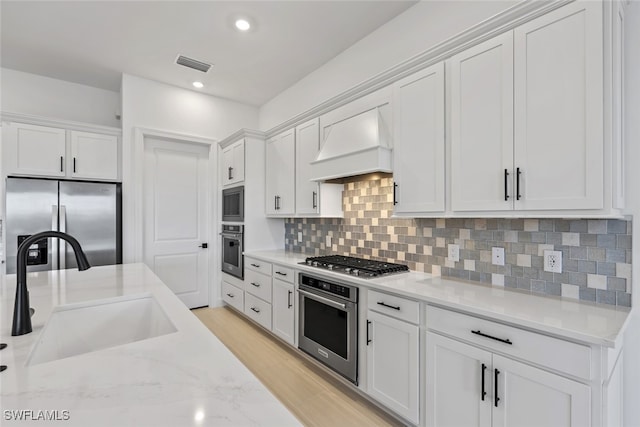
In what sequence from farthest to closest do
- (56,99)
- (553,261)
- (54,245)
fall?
(56,99), (54,245), (553,261)

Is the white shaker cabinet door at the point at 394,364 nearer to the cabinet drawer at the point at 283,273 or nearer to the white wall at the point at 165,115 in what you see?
the cabinet drawer at the point at 283,273

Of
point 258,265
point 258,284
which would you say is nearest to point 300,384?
point 258,284

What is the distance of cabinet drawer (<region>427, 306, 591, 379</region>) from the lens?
3.89ft

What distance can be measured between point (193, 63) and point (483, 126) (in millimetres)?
3143

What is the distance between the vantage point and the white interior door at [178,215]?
155 inches

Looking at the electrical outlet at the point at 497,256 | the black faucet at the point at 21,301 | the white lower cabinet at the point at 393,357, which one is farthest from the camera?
the electrical outlet at the point at 497,256

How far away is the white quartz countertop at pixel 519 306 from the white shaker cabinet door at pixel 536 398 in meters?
0.19

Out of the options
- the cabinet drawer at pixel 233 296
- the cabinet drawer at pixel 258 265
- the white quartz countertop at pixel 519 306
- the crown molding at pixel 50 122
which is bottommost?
the cabinet drawer at pixel 233 296

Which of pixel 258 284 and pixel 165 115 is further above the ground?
pixel 165 115

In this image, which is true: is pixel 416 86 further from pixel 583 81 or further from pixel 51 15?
pixel 51 15

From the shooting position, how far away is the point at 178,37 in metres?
2.94

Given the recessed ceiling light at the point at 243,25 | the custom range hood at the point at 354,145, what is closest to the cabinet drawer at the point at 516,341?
the custom range hood at the point at 354,145

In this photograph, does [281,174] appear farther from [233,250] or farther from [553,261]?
[553,261]

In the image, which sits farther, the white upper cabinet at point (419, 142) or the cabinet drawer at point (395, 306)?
the white upper cabinet at point (419, 142)
